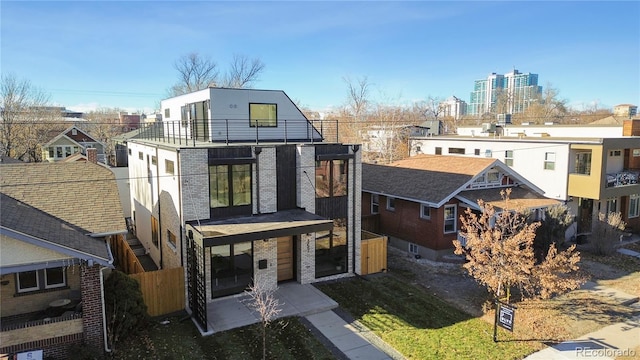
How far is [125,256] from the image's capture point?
1934 cm

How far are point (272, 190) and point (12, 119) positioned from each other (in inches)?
1774

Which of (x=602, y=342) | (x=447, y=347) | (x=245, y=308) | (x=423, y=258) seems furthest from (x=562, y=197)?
(x=245, y=308)

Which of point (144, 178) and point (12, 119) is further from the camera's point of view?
point (12, 119)

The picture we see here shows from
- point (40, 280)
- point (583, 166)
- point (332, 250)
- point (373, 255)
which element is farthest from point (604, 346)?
point (40, 280)

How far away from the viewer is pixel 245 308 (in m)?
15.8

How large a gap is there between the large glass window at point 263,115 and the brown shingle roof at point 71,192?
696 centimetres

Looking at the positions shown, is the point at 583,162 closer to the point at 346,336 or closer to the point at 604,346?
the point at 604,346

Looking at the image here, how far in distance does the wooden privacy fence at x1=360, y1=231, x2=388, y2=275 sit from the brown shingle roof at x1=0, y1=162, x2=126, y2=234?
10.5 meters

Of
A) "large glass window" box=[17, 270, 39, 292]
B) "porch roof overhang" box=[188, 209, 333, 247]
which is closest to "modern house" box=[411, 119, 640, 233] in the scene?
"porch roof overhang" box=[188, 209, 333, 247]

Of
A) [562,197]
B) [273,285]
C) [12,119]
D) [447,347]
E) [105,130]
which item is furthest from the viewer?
[105,130]

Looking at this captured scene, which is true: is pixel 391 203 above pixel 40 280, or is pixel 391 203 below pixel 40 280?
above

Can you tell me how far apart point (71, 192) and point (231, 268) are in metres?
6.21

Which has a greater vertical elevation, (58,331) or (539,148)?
(539,148)

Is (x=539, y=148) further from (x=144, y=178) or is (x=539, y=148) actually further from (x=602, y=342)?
(x=144, y=178)
